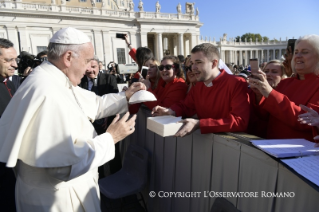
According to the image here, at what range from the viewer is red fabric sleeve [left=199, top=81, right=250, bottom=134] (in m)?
1.93

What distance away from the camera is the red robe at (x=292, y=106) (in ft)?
6.05

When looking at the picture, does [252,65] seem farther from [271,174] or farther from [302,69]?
[271,174]

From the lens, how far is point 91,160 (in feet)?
5.05

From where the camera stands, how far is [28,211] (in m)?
1.64

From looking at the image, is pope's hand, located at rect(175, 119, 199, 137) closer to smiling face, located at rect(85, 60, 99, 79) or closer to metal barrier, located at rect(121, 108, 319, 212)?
metal barrier, located at rect(121, 108, 319, 212)

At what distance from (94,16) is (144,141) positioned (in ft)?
107

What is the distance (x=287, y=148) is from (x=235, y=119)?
627mm

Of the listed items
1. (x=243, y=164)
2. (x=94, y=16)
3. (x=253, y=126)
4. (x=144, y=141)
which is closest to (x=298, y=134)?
(x=253, y=126)

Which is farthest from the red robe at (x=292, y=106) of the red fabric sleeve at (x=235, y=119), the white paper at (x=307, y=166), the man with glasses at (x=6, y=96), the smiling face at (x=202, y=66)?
the man with glasses at (x=6, y=96)

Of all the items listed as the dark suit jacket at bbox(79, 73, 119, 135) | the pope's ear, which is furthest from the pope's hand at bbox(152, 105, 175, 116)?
the dark suit jacket at bbox(79, 73, 119, 135)

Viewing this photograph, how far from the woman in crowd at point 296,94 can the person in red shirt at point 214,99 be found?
24cm

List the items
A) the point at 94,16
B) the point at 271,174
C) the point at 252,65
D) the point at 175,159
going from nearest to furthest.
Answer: the point at 271,174 → the point at 252,65 → the point at 175,159 → the point at 94,16

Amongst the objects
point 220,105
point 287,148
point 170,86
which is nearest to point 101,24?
point 170,86

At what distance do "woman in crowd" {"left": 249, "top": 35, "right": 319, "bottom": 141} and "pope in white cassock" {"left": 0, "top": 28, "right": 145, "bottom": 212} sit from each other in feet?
4.13
